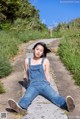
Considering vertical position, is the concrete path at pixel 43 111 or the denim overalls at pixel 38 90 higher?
the denim overalls at pixel 38 90

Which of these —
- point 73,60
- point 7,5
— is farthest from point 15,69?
point 7,5

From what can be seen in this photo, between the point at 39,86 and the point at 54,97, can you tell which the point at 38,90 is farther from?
the point at 54,97

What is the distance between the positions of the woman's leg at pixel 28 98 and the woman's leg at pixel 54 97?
0.17 meters

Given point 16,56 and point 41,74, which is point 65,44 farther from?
point 41,74

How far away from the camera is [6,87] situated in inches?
305

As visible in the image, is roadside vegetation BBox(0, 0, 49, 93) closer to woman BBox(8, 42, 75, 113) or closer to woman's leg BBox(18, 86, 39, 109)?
woman BBox(8, 42, 75, 113)

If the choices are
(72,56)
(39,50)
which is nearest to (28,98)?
(39,50)

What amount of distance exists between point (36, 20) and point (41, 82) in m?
23.0

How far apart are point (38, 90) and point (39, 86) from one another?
0.08 m

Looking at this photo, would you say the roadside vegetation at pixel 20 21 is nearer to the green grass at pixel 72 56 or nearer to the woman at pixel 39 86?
the green grass at pixel 72 56

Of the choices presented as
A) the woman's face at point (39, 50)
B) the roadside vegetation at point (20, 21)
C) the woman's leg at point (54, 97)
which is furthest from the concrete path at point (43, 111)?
the roadside vegetation at point (20, 21)

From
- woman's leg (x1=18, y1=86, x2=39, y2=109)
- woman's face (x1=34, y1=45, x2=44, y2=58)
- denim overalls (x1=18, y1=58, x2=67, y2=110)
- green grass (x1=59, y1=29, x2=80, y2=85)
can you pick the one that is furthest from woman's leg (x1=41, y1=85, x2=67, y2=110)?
green grass (x1=59, y1=29, x2=80, y2=85)

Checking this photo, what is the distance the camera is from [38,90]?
688cm

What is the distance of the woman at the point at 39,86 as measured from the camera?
6.14m
